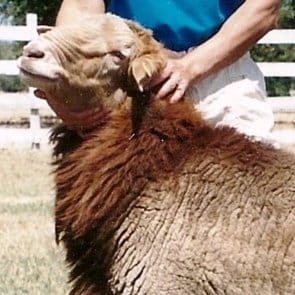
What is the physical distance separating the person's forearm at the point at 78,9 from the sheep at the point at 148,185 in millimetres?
463

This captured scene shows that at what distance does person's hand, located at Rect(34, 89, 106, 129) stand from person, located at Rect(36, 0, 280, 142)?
1.28 feet

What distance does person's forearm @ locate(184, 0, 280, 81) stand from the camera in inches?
168

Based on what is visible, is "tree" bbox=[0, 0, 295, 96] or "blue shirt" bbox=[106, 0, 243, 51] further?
"tree" bbox=[0, 0, 295, 96]

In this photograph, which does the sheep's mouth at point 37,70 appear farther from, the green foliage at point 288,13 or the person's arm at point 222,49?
the green foliage at point 288,13

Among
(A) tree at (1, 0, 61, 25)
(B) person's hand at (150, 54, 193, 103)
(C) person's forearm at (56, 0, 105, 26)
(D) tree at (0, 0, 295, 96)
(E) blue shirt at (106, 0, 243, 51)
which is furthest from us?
(D) tree at (0, 0, 295, 96)

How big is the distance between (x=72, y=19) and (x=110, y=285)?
47.2 inches

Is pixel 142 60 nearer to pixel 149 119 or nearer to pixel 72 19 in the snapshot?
pixel 149 119

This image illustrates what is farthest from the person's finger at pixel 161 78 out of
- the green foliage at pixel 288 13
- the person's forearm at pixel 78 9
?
the green foliage at pixel 288 13

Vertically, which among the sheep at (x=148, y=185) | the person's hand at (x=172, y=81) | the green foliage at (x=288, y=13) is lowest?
the green foliage at (x=288, y=13)

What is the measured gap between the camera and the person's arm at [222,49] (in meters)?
4.18

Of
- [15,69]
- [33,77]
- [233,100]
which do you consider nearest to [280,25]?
[15,69]

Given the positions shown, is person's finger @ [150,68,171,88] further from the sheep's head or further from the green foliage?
the green foliage

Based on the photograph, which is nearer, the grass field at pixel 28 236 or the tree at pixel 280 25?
the grass field at pixel 28 236

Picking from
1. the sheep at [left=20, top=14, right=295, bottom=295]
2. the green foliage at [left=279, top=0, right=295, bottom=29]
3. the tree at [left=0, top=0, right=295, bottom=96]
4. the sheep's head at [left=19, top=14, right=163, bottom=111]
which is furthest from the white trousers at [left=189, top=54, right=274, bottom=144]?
the green foliage at [left=279, top=0, right=295, bottom=29]
